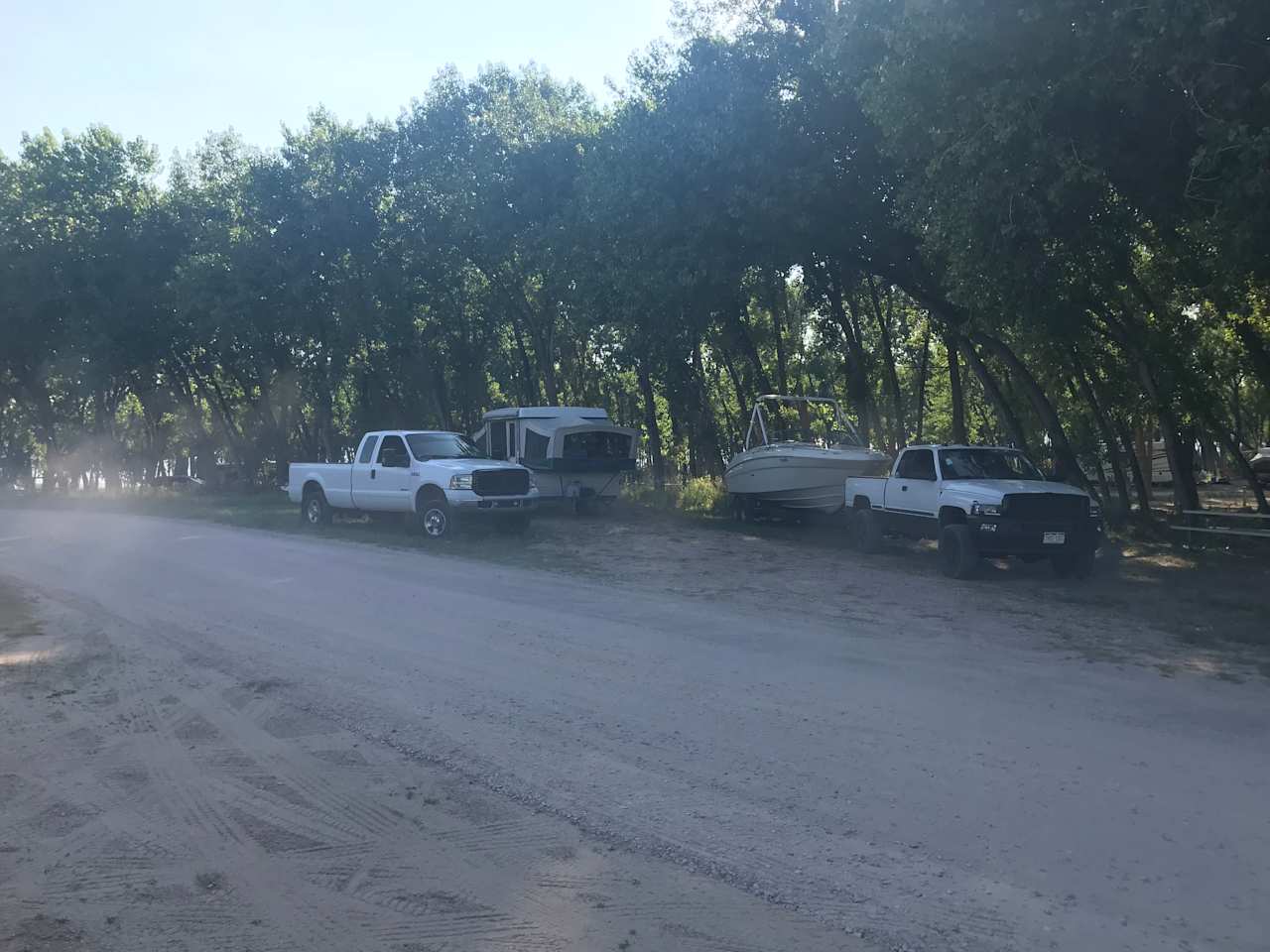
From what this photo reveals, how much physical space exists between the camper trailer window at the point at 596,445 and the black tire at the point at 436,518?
5.02 meters

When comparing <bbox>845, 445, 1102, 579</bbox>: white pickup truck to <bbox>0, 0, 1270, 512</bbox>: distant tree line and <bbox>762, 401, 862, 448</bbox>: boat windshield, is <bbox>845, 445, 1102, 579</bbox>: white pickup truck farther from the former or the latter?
<bbox>762, 401, 862, 448</bbox>: boat windshield

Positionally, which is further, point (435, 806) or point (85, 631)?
point (85, 631)

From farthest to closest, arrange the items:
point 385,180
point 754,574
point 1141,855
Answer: point 385,180 < point 754,574 < point 1141,855

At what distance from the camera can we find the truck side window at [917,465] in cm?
1683

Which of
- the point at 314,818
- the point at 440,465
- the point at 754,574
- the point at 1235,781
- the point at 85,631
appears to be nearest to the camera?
the point at 314,818

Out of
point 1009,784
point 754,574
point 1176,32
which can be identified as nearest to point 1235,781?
point 1009,784

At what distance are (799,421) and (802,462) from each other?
4.82m

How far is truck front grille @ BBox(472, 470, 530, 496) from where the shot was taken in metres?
20.2

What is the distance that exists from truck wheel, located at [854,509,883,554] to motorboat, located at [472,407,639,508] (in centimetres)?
826

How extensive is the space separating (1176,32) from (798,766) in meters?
9.09

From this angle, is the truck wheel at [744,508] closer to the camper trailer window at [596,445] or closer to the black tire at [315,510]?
the camper trailer window at [596,445]

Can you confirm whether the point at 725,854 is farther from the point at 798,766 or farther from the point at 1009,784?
the point at 1009,784

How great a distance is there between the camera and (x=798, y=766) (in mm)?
6348

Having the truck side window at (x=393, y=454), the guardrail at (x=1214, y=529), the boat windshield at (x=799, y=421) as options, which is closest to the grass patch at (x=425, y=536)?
the truck side window at (x=393, y=454)
